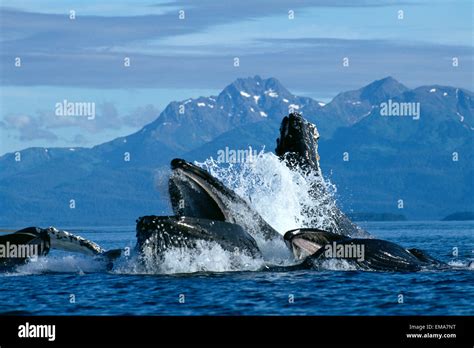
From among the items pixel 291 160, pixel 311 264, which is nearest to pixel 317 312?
pixel 311 264

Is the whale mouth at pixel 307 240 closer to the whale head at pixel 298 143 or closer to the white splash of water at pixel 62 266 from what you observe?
the whale head at pixel 298 143

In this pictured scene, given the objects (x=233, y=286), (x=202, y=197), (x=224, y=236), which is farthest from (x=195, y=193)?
(x=233, y=286)

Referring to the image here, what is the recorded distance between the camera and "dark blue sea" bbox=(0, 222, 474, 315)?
23062 mm

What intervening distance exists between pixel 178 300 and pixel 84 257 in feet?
30.6

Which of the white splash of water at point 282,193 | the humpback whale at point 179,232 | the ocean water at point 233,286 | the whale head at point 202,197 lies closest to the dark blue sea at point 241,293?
the ocean water at point 233,286

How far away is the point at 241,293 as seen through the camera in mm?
24641

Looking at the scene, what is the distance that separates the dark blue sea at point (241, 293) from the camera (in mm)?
23062

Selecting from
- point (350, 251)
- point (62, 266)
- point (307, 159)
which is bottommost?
point (62, 266)

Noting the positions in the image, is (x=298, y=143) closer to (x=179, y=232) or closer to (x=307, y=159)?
(x=307, y=159)

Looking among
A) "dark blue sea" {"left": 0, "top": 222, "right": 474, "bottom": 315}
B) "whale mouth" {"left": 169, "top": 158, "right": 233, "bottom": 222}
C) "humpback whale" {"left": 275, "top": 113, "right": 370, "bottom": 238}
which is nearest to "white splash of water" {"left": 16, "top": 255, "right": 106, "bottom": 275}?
"dark blue sea" {"left": 0, "top": 222, "right": 474, "bottom": 315}

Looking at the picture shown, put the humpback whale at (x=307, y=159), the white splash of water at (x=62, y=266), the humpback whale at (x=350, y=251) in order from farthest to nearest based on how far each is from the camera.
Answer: the humpback whale at (x=307, y=159) < the white splash of water at (x=62, y=266) < the humpback whale at (x=350, y=251)

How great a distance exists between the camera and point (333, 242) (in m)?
27.9
